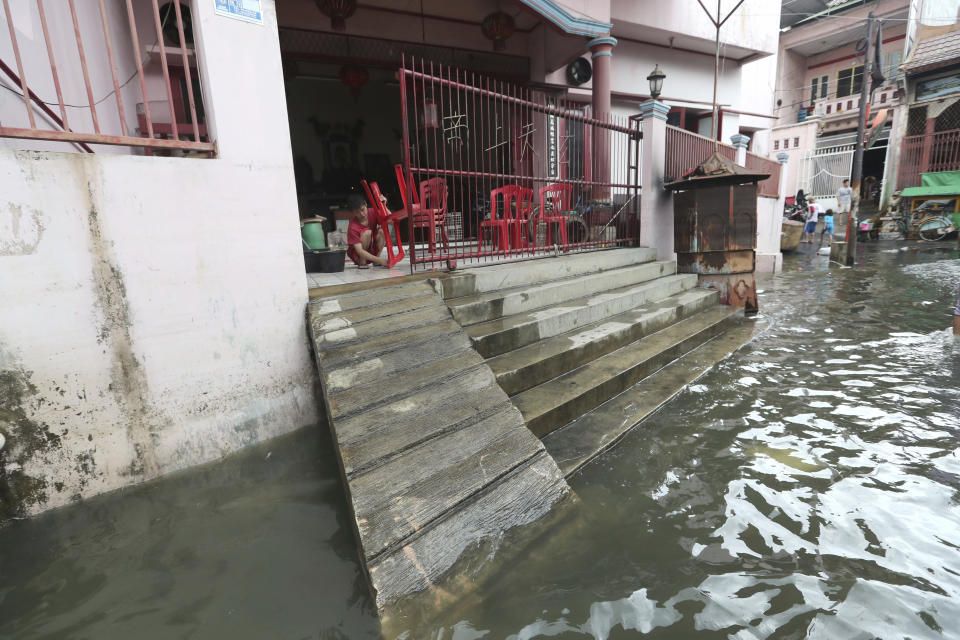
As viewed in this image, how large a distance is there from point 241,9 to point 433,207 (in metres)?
2.71

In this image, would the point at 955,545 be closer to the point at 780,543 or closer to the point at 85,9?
the point at 780,543

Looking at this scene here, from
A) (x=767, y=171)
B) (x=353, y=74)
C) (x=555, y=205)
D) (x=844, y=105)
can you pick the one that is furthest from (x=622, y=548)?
(x=844, y=105)

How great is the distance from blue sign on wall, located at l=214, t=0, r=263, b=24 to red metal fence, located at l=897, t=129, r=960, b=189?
2367cm

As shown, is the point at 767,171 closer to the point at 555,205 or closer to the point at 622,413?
the point at 555,205

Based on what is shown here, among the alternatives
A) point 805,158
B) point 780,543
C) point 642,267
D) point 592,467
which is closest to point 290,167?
point 592,467

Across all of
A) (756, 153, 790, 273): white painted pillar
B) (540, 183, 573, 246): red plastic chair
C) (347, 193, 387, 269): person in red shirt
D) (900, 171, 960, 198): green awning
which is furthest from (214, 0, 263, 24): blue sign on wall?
(900, 171, 960, 198): green awning

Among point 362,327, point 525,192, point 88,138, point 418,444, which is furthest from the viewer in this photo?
point 525,192

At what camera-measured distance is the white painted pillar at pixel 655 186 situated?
765 cm

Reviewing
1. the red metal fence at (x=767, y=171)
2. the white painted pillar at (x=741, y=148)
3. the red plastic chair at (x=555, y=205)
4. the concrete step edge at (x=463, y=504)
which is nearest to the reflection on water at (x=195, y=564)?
the concrete step edge at (x=463, y=504)

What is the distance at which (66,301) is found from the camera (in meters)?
2.82

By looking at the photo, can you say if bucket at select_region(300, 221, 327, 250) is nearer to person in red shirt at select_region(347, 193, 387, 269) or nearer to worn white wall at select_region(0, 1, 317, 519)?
person in red shirt at select_region(347, 193, 387, 269)

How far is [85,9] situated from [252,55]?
155 inches

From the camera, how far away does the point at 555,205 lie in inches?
285

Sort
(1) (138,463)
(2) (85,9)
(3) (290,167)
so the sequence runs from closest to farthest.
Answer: (1) (138,463) → (3) (290,167) → (2) (85,9)
